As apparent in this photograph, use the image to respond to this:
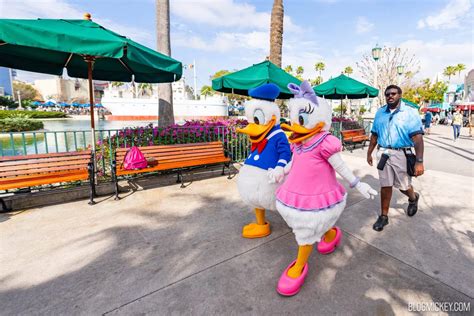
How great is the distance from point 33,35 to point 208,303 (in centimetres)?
385

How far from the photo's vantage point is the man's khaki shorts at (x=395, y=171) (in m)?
3.39

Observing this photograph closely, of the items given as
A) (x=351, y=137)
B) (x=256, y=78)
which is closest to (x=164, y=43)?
(x=256, y=78)

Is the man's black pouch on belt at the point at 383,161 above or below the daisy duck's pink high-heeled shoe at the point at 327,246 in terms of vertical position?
above

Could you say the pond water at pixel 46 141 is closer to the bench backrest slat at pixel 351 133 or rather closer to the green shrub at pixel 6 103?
the bench backrest slat at pixel 351 133

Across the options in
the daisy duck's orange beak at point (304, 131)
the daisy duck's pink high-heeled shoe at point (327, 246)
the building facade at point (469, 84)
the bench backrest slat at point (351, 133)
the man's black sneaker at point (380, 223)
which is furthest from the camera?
the building facade at point (469, 84)

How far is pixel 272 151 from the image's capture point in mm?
2934

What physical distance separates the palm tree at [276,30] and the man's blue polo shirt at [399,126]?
7.34 metres

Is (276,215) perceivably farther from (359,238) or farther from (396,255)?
(396,255)

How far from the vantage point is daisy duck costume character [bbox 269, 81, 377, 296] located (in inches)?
89.8

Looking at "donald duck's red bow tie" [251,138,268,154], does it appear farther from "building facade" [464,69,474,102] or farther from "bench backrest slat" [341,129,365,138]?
"building facade" [464,69,474,102]

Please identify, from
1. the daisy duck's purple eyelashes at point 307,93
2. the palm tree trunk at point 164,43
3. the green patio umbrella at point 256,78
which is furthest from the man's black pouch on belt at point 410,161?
the palm tree trunk at point 164,43

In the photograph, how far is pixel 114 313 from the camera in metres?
2.07

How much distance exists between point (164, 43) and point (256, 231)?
6.41m

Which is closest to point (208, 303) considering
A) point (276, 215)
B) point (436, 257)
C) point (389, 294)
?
point (389, 294)
